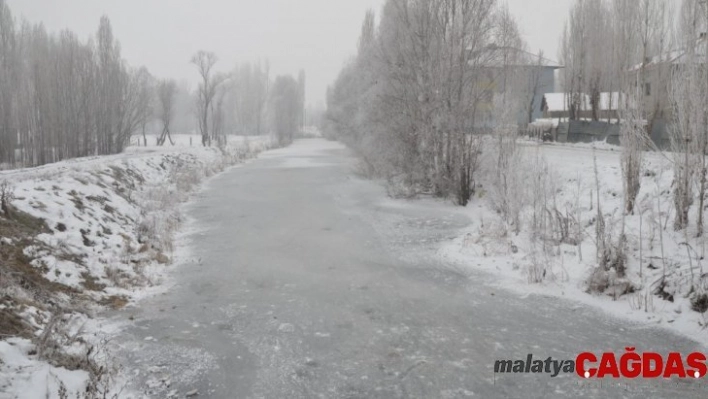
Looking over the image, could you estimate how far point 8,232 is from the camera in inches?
293

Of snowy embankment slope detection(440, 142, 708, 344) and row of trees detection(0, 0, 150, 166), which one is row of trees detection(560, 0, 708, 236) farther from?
row of trees detection(0, 0, 150, 166)

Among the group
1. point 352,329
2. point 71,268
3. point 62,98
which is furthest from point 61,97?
point 352,329

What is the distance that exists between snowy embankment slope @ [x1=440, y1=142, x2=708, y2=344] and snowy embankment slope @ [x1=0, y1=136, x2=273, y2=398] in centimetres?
623

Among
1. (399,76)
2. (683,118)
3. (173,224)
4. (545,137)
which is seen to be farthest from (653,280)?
(545,137)

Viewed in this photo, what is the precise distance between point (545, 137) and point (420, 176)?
15.9m

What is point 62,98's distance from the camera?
28.8m

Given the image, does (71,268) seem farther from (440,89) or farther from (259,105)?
(259,105)

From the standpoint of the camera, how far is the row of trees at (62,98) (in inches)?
1058

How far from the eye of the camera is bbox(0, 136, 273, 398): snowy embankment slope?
4.45 meters

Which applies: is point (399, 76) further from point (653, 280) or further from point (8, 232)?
point (8, 232)

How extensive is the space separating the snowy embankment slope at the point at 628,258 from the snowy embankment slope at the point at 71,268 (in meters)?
6.23

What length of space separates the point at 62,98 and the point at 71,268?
84.3 ft

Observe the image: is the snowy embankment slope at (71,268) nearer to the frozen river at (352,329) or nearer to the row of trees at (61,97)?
the frozen river at (352,329)

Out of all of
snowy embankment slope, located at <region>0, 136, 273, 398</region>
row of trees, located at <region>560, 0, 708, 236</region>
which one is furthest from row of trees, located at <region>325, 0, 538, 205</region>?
snowy embankment slope, located at <region>0, 136, 273, 398</region>
